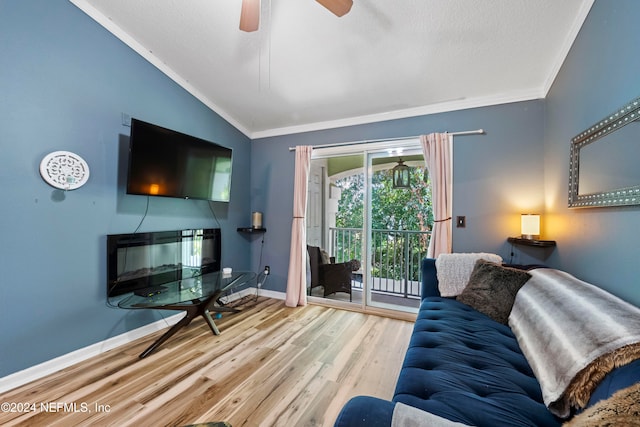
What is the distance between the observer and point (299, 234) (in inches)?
135

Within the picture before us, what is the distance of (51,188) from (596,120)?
12.2 ft

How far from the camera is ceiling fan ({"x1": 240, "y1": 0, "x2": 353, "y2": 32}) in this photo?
1.50 m

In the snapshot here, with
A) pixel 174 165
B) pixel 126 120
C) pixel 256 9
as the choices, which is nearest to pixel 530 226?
pixel 256 9

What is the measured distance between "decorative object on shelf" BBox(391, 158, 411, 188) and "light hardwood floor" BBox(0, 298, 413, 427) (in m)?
1.73

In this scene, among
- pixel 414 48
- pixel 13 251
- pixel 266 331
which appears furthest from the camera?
pixel 266 331

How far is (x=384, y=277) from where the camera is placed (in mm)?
3939

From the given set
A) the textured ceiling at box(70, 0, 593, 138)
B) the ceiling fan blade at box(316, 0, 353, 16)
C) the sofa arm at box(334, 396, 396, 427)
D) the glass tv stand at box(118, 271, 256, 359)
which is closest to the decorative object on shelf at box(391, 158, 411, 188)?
the textured ceiling at box(70, 0, 593, 138)

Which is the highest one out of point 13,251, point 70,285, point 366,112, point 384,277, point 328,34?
point 328,34

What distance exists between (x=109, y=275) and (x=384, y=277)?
131 inches

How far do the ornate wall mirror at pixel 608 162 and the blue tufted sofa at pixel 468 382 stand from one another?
0.93 meters

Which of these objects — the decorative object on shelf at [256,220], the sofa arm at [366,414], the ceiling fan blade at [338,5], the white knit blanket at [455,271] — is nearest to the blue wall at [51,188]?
the decorative object on shelf at [256,220]

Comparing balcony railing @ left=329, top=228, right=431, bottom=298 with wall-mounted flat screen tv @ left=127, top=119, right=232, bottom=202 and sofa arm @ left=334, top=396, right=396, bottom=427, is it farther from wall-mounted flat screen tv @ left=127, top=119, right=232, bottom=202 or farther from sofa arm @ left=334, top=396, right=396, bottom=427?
sofa arm @ left=334, top=396, right=396, bottom=427

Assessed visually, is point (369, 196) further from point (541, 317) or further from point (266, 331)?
point (541, 317)

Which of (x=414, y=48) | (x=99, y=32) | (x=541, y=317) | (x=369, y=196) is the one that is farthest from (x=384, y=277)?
(x=99, y=32)
